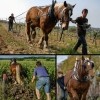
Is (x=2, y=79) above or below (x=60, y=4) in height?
below

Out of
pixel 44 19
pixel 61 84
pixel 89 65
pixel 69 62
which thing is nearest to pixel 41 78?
pixel 61 84

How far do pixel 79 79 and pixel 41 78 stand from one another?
770 mm

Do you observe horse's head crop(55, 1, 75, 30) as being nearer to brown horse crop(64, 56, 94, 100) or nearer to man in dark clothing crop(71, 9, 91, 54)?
man in dark clothing crop(71, 9, 91, 54)

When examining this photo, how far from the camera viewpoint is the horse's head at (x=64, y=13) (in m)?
12.0

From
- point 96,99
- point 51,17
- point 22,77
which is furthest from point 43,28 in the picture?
point 96,99

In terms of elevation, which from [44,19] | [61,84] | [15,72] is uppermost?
[44,19]

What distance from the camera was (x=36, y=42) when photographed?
40.3 ft

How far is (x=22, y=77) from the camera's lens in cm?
1212

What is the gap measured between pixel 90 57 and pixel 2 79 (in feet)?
6.12

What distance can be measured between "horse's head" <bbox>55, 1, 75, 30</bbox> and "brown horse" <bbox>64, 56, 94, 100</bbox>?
826 mm

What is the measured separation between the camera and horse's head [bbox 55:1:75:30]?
12016 millimetres

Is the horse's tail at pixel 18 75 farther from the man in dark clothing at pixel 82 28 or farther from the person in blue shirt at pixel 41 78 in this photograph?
the man in dark clothing at pixel 82 28

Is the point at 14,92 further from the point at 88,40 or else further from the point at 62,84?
the point at 88,40

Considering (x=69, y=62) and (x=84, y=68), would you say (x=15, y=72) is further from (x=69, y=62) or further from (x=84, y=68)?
(x=84, y=68)
